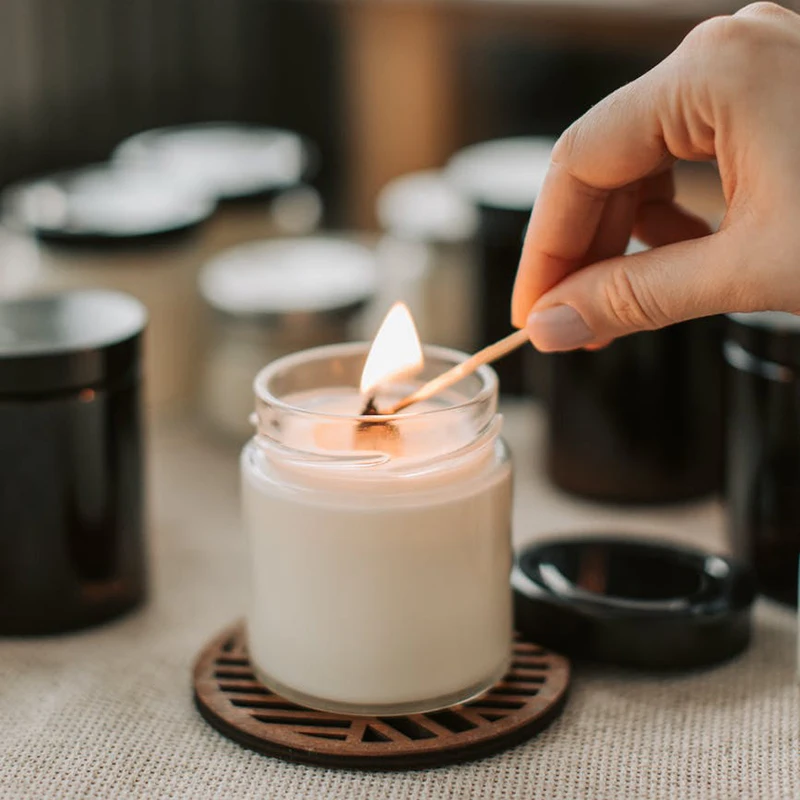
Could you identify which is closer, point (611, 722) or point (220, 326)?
point (611, 722)

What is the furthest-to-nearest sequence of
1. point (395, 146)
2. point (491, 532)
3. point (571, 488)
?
point (395, 146) < point (571, 488) < point (491, 532)

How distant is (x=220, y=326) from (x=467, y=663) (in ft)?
1.39

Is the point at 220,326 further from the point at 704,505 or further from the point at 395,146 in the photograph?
the point at 395,146

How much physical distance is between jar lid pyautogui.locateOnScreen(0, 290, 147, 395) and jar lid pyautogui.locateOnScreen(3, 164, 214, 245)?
0.22 meters

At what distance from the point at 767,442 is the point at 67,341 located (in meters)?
0.40

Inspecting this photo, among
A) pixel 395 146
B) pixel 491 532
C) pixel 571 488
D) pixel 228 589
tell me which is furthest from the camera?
pixel 395 146

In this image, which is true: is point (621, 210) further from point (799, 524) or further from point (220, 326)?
point (220, 326)

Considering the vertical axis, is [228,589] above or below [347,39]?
below

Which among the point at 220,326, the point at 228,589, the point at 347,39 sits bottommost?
the point at 228,589

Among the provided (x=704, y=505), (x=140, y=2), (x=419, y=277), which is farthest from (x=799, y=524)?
(x=140, y=2)

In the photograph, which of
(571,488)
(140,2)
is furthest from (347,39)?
(571,488)

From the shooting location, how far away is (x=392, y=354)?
64 centimetres

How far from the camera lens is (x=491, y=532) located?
640 mm

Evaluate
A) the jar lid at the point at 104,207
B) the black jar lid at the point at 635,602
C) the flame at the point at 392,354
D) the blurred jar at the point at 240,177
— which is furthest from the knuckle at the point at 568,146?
the blurred jar at the point at 240,177
